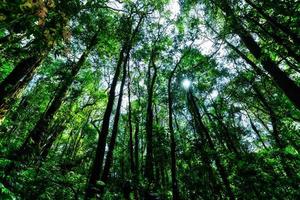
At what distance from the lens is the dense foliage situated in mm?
5207

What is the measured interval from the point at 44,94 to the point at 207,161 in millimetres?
12963

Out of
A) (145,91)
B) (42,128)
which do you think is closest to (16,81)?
(42,128)

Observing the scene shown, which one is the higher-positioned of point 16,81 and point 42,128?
point 42,128

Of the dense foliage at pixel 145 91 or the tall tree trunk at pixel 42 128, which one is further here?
the tall tree trunk at pixel 42 128

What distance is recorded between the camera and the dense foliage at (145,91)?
17.1 ft

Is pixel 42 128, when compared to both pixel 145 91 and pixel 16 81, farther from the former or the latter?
pixel 145 91

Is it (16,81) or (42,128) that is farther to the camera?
(42,128)

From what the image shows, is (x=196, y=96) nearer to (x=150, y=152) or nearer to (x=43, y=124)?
(x=150, y=152)

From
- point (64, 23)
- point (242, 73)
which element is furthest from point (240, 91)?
point (64, 23)

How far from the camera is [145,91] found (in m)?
25.0

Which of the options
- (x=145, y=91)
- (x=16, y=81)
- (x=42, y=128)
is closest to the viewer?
(x=16, y=81)

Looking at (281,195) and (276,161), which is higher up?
(276,161)

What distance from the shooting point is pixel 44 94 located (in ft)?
62.7

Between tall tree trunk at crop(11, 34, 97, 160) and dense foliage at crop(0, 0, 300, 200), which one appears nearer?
dense foliage at crop(0, 0, 300, 200)
